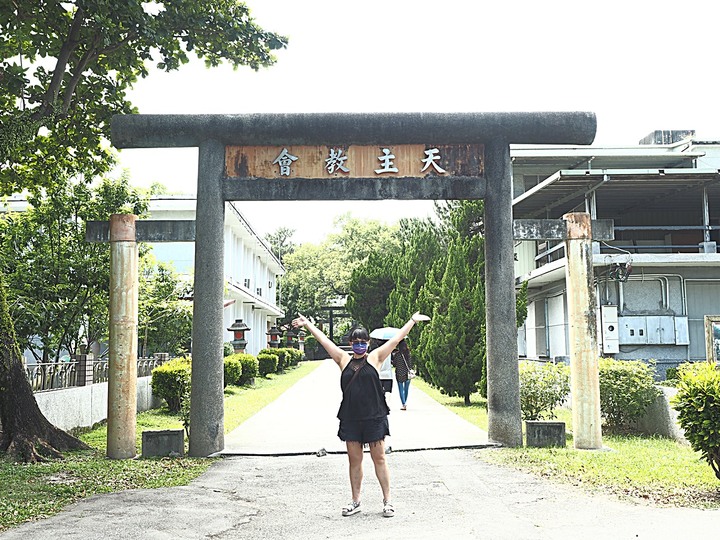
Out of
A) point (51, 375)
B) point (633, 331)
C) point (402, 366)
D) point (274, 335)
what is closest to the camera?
point (51, 375)

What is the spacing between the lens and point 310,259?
6688cm

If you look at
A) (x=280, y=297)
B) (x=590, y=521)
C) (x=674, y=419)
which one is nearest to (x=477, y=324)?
(x=674, y=419)

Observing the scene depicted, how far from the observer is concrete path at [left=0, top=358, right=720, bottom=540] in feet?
20.3

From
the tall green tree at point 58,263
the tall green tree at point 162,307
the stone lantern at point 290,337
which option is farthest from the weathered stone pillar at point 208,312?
the stone lantern at point 290,337

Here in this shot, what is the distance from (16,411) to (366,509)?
5.86 metres

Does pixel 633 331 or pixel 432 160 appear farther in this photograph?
pixel 633 331

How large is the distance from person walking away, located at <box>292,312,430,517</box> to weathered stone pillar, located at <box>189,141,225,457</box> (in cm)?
384

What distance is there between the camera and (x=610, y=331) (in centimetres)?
2030

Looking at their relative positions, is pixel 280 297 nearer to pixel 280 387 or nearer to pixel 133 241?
pixel 280 387

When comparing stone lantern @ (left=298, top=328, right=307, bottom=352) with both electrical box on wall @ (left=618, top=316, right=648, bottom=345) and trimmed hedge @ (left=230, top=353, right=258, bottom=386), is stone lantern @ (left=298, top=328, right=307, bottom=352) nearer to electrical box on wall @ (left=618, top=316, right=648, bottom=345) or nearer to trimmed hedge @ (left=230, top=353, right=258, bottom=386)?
trimmed hedge @ (left=230, top=353, right=258, bottom=386)

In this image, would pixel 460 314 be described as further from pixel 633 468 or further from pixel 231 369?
pixel 633 468

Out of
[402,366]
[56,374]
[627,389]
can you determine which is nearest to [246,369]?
[402,366]

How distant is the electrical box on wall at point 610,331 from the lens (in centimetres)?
2023

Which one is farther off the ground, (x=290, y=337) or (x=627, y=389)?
(x=290, y=337)
